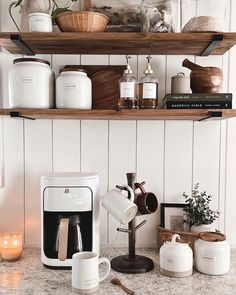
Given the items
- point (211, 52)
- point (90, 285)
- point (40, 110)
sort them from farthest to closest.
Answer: point (211, 52)
point (40, 110)
point (90, 285)

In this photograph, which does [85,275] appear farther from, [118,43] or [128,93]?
[118,43]

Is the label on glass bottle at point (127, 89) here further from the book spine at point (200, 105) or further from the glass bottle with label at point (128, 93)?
the book spine at point (200, 105)

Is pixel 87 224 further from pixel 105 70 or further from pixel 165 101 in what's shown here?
pixel 105 70

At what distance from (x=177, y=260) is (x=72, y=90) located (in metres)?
0.76

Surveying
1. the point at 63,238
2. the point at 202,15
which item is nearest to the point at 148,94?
the point at 202,15

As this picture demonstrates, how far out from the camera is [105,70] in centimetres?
161

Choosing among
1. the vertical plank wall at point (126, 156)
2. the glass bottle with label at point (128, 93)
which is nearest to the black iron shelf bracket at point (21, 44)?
the vertical plank wall at point (126, 156)

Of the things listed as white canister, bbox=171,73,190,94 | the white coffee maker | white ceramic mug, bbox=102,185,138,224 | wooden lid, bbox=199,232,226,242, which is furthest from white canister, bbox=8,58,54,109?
wooden lid, bbox=199,232,226,242

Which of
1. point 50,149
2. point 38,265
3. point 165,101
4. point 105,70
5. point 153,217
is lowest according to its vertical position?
point 38,265

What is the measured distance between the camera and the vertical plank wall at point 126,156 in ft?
5.48

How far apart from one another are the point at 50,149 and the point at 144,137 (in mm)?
446

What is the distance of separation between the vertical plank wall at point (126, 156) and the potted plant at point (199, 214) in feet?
0.29

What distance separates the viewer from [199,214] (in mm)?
1541

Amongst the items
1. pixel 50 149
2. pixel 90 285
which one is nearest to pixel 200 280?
pixel 90 285
